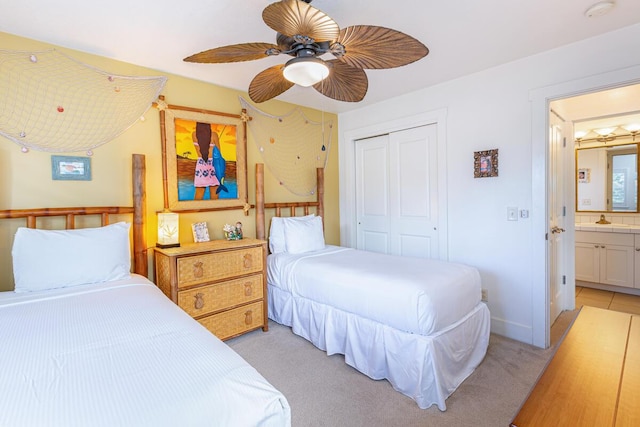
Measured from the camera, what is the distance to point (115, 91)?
7.95 feet

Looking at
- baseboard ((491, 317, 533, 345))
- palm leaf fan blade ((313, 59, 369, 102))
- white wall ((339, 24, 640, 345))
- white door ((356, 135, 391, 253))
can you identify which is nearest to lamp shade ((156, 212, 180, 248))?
palm leaf fan blade ((313, 59, 369, 102))

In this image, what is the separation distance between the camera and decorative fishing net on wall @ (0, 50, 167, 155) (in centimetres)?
206

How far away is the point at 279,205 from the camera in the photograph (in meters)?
3.47

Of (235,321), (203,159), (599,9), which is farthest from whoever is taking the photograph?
(203,159)

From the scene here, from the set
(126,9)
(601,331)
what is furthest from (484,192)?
(126,9)

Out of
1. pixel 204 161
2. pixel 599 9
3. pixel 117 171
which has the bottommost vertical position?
pixel 117 171

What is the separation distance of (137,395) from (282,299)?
2181 mm

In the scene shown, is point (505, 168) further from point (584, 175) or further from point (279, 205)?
point (584, 175)

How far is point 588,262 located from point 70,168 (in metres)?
5.63

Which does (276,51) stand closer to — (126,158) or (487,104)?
(126,158)

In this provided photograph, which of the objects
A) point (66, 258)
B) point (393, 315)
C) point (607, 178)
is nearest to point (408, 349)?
point (393, 315)

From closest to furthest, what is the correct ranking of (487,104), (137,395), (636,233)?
(137,395), (487,104), (636,233)

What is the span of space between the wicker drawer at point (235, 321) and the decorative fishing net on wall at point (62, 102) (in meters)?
1.63

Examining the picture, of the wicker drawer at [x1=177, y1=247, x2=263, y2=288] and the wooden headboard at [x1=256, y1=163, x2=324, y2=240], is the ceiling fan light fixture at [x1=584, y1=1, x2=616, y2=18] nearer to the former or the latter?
the wooden headboard at [x1=256, y1=163, x2=324, y2=240]
